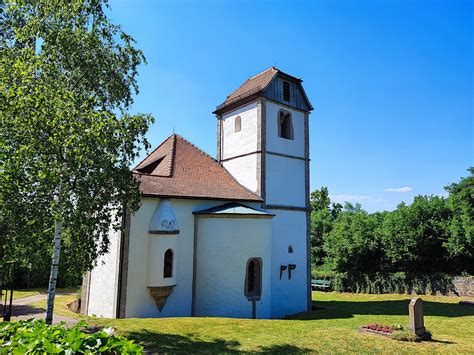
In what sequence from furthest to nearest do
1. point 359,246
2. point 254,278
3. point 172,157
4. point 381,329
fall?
1. point 359,246
2. point 172,157
3. point 254,278
4. point 381,329

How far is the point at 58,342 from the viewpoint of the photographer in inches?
189

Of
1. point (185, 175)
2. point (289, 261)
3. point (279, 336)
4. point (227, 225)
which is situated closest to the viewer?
point (279, 336)

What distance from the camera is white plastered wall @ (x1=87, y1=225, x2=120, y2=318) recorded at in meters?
15.6

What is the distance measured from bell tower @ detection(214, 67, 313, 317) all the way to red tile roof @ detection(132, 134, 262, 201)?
1337mm

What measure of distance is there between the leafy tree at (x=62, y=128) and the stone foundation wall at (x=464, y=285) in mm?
27755

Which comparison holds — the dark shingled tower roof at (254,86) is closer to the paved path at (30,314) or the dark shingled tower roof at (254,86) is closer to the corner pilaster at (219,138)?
the corner pilaster at (219,138)

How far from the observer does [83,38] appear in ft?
35.9

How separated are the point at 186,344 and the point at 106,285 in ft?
24.3

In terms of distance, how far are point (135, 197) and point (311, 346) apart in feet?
25.0

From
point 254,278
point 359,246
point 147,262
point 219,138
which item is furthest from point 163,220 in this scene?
point 359,246

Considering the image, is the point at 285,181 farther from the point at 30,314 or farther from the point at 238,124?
the point at 30,314

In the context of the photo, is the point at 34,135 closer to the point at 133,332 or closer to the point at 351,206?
the point at 133,332

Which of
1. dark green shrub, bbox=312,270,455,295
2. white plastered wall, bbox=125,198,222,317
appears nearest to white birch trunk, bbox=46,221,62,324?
white plastered wall, bbox=125,198,222,317

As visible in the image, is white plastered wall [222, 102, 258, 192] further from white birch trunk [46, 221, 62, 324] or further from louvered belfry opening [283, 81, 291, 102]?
white birch trunk [46, 221, 62, 324]
